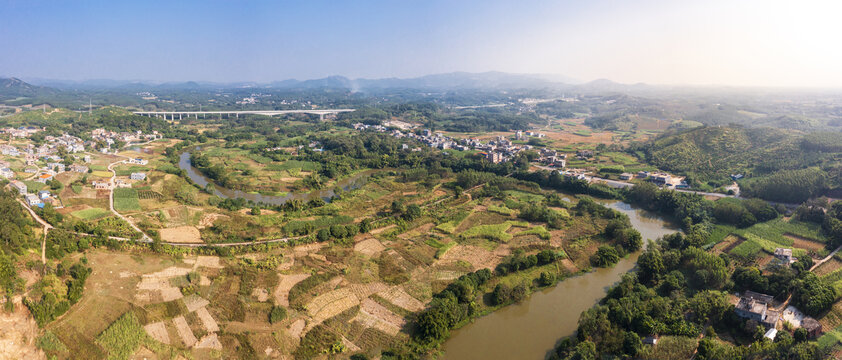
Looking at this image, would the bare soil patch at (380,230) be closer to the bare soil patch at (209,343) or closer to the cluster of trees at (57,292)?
the bare soil patch at (209,343)

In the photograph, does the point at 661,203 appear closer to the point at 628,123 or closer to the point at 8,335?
the point at 8,335

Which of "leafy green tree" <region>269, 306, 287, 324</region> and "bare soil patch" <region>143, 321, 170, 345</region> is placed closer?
"bare soil patch" <region>143, 321, 170, 345</region>

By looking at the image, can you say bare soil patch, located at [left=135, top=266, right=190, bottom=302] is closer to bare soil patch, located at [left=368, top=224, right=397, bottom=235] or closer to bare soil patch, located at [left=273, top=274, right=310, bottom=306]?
bare soil patch, located at [left=273, top=274, right=310, bottom=306]

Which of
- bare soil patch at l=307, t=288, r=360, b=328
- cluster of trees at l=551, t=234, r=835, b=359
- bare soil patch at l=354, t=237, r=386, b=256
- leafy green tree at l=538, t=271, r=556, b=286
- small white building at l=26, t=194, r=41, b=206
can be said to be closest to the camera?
cluster of trees at l=551, t=234, r=835, b=359

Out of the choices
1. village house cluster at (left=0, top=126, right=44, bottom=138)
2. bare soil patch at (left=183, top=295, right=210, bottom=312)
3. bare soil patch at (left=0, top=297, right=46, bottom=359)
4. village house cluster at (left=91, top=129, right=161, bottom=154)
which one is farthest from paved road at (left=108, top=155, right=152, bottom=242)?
village house cluster at (left=0, top=126, right=44, bottom=138)

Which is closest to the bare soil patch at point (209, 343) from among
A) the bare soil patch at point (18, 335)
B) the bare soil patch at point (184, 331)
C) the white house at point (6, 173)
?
the bare soil patch at point (184, 331)

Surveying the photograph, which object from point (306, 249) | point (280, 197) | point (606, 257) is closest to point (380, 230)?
point (306, 249)
